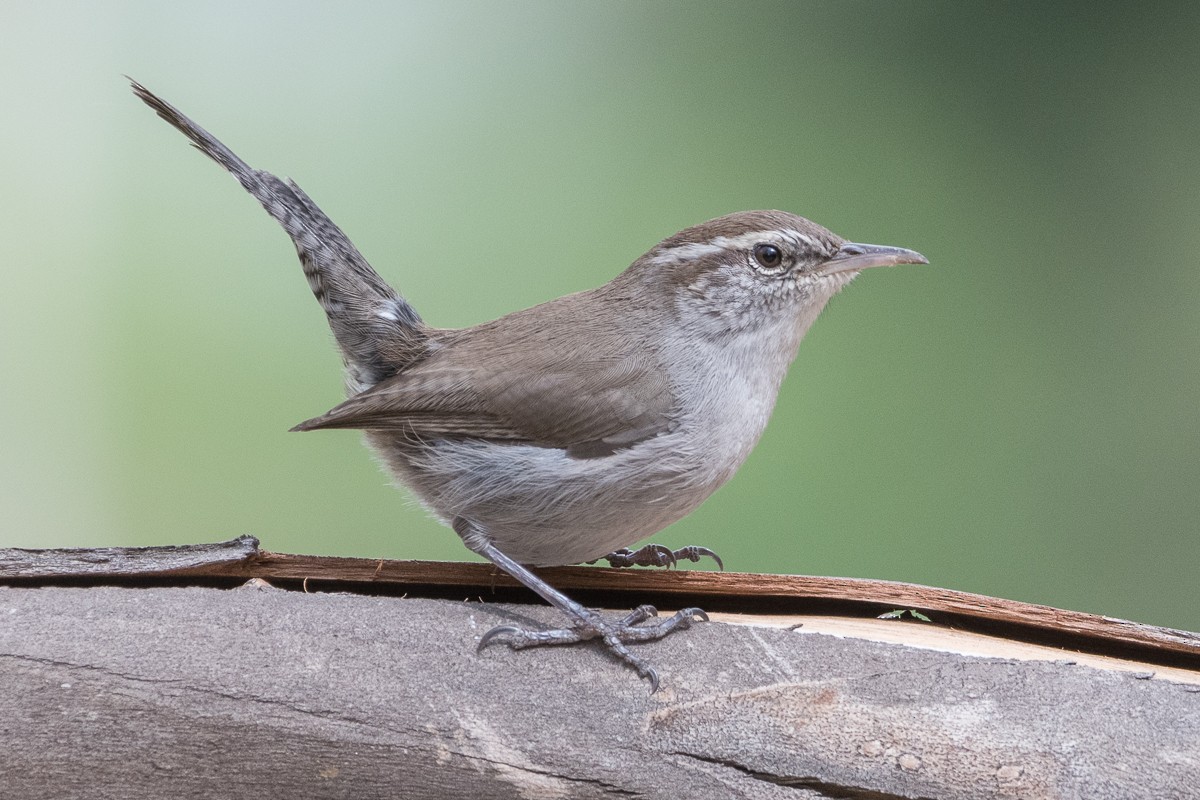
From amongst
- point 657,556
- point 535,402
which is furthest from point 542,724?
point 657,556

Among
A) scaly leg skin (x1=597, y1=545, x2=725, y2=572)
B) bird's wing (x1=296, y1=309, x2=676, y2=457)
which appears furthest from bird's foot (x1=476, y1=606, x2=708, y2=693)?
scaly leg skin (x1=597, y1=545, x2=725, y2=572)

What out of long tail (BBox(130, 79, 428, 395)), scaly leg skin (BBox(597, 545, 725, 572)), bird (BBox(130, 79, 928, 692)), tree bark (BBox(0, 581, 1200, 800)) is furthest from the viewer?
scaly leg skin (BBox(597, 545, 725, 572))

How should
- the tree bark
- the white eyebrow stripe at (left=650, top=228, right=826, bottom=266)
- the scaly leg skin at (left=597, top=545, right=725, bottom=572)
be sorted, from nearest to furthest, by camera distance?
the tree bark < the white eyebrow stripe at (left=650, top=228, right=826, bottom=266) < the scaly leg skin at (left=597, top=545, right=725, bottom=572)

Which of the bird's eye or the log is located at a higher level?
the bird's eye

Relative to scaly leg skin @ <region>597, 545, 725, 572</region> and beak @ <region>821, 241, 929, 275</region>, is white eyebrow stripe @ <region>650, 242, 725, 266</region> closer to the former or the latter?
beak @ <region>821, 241, 929, 275</region>

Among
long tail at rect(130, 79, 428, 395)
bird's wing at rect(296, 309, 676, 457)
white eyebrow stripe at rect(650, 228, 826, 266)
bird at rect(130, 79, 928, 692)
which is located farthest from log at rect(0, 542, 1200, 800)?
white eyebrow stripe at rect(650, 228, 826, 266)

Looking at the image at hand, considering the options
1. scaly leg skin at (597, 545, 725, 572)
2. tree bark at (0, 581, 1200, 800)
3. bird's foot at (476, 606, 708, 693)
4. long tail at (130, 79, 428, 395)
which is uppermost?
long tail at (130, 79, 428, 395)

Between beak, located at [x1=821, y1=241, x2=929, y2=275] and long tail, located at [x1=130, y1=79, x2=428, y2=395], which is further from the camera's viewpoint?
long tail, located at [x1=130, y1=79, x2=428, y2=395]
